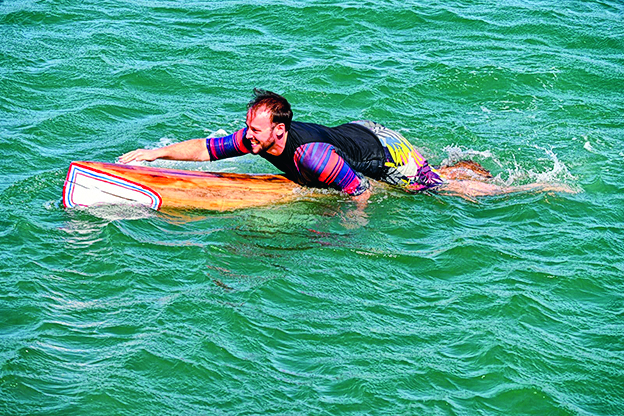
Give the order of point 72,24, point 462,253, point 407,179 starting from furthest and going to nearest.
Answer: point 72,24 → point 407,179 → point 462,253

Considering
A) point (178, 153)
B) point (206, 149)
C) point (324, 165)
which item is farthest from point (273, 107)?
point (178, 153)

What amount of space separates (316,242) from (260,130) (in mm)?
1066

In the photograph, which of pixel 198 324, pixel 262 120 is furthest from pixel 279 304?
pixel 262 120

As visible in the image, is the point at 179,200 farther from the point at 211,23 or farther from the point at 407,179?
the point at 211,23

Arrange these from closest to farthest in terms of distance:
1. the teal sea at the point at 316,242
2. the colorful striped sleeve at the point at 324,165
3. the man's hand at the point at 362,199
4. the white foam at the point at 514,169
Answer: the teal sea at the point at 316,242 → the colorful striped sleeve at the point at 324,165 → the man's hand at the point at 362,199 → the white foam at the point at 514,169

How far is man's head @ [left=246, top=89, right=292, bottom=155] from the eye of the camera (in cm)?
619

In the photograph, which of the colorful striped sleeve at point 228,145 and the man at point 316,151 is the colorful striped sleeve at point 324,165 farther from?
the colorful striped sleeve at point 228,145

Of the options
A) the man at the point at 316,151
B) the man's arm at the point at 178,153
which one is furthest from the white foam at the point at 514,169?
the man's arm at the point at 178,153

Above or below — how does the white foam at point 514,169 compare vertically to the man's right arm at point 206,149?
below

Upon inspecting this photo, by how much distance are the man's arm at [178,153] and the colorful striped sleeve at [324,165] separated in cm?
85

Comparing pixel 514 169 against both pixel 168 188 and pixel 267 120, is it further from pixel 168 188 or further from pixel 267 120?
pixel 168 188

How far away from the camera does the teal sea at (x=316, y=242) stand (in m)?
4.85

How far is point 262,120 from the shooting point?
6191 mm

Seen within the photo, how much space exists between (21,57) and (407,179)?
19.2 feet
